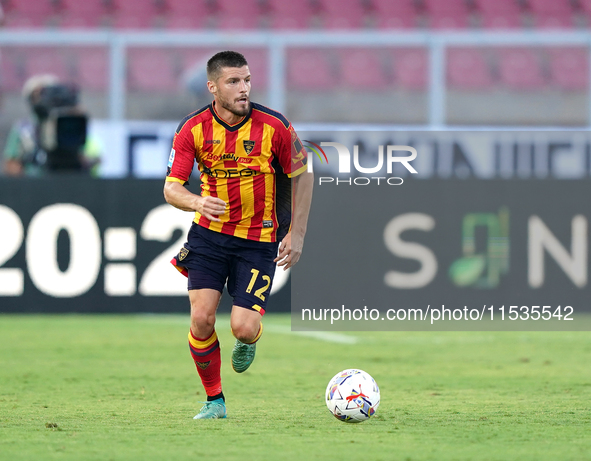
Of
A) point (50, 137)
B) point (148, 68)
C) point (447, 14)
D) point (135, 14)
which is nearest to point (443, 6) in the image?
point (447, 14)

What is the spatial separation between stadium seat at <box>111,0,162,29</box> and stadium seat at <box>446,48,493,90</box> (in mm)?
5103

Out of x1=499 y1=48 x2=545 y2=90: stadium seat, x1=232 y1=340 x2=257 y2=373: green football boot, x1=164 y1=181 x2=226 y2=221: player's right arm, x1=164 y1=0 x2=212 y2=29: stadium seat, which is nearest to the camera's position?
x1=164 y1=181 x2=226 y2=221: player's right arm

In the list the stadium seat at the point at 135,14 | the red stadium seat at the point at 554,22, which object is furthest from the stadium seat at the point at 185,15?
the red stadium seat at the point at 554,22

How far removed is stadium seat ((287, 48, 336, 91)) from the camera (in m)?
10.5

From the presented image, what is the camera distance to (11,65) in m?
11.1

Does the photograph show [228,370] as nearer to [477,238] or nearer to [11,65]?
[477,238]

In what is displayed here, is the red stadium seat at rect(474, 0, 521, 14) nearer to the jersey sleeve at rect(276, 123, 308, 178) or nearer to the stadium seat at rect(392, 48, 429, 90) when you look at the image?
the stadium seat at rect(392, 48, 429, 90)

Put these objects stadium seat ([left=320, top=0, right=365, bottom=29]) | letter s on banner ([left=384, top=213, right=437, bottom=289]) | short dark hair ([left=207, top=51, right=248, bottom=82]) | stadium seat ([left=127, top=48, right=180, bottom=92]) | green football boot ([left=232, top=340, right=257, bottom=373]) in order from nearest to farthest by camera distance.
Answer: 1. short dark hair ([left=207, top=51, right=248, bottom=82])
2. green football boot ([left=232, top=340, right=257, bottom=373])
3. letter s on banner ([left=384, top=213, right=437, bottom=289])
4. stadium seat ([left=127, top=48, right=180, bottom=92])
5. stadium seat ([left=320, top=0, right=365, bottom=29])

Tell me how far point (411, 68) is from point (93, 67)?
11.2 feet

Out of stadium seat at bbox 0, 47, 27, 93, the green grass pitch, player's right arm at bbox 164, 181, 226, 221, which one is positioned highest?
stadium seat at bbox 0, 47, 27, 93

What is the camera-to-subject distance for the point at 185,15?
1431 centimetres

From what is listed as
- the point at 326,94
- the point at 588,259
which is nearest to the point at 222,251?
the point at 588,259

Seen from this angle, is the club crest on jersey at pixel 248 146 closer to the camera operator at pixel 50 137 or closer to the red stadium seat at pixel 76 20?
the camera operator at pixel 50 137

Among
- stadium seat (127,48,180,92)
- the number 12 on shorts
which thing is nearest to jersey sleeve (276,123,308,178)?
the number 12 on shorts
